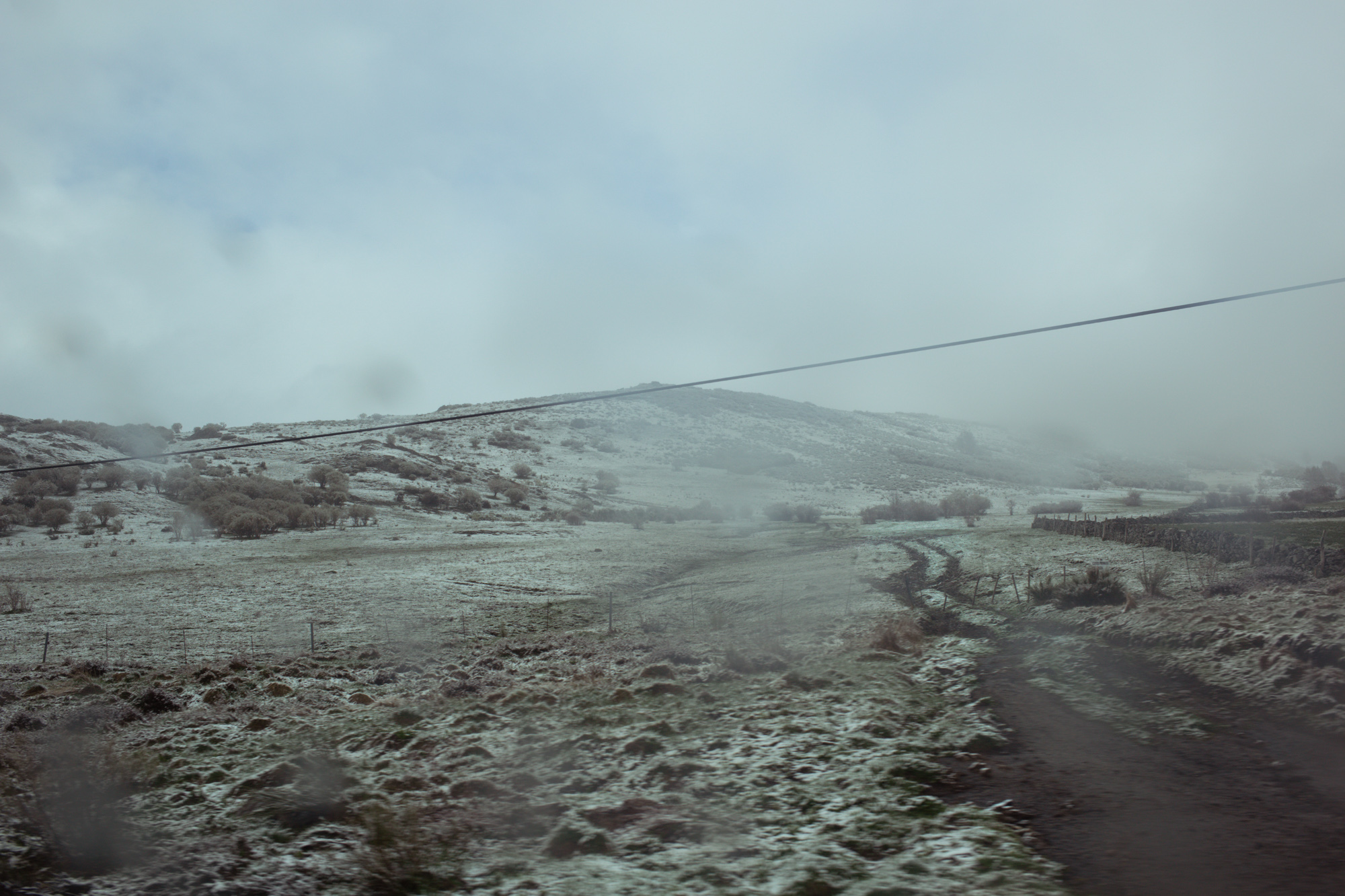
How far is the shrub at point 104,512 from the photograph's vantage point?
28.7 meters

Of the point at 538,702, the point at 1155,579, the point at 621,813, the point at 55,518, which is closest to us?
the point at 621,813

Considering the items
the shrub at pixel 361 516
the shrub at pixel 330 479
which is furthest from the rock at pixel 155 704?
the shrub at pixel 330 479

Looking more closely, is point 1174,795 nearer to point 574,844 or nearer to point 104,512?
point 574,844

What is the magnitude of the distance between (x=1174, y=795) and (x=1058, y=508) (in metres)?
38.3

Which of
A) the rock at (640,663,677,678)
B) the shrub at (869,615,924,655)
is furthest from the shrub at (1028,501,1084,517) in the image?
the rock at (640,663,677,678)

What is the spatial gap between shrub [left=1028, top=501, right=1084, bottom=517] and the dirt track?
30.7 metres

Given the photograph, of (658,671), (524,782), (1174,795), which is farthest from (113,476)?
(1174,795)

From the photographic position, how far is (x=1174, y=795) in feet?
21.7

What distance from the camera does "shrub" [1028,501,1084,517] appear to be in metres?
39.2

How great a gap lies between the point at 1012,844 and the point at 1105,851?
621mm

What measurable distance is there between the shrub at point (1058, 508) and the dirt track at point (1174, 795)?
101 feet

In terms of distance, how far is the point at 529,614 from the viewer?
1920 cm

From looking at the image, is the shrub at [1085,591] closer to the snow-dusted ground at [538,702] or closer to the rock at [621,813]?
the snow-dusted ground at [538,702]

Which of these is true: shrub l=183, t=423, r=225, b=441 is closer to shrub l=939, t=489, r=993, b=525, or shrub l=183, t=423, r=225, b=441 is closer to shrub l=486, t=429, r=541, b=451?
shrub l=486, t=429, r=541, b=451
